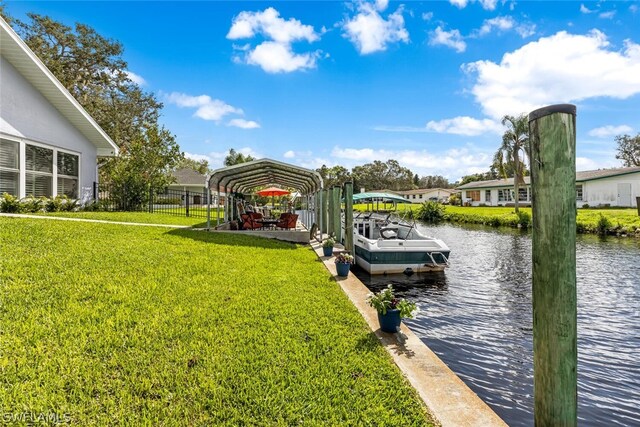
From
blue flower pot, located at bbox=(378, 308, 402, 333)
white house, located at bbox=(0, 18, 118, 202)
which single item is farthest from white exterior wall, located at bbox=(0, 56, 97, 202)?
blue flower pot, located at bbox=(378, 308, 402, 333)

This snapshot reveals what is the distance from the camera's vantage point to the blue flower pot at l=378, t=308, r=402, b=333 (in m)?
4.57

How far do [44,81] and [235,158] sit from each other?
55997 millimetres

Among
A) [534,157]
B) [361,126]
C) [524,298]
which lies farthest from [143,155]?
[534,157]

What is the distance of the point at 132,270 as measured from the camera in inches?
248

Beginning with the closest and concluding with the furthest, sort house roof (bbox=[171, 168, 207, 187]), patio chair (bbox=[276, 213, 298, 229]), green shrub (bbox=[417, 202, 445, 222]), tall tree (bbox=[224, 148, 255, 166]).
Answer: patio chair (bbox=[276, 213, 298, 229])
green shrub (bbox=[417, 202, 445, 222])
house roof (bbox=[171, 168, 207, 187])
tall tree (bbox=[224, 148, 255, 166])

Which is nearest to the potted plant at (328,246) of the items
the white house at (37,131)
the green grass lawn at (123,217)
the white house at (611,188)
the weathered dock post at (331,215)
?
the weathered dock post at (331,215)

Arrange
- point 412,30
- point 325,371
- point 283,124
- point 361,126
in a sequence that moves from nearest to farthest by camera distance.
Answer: point 325,371, point 412,30, point 361,126, point 283,124

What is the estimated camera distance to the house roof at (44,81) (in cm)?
1065

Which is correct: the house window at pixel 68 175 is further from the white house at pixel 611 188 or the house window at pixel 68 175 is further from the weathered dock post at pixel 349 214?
the white house at pixel 611 188

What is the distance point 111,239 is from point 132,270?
9.49 feet

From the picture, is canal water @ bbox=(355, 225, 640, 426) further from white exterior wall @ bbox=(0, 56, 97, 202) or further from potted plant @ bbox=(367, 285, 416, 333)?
white exterior wall @ bbox=(0, 56, 97, 202)

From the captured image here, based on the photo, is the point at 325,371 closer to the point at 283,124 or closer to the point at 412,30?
the point at 412,30
